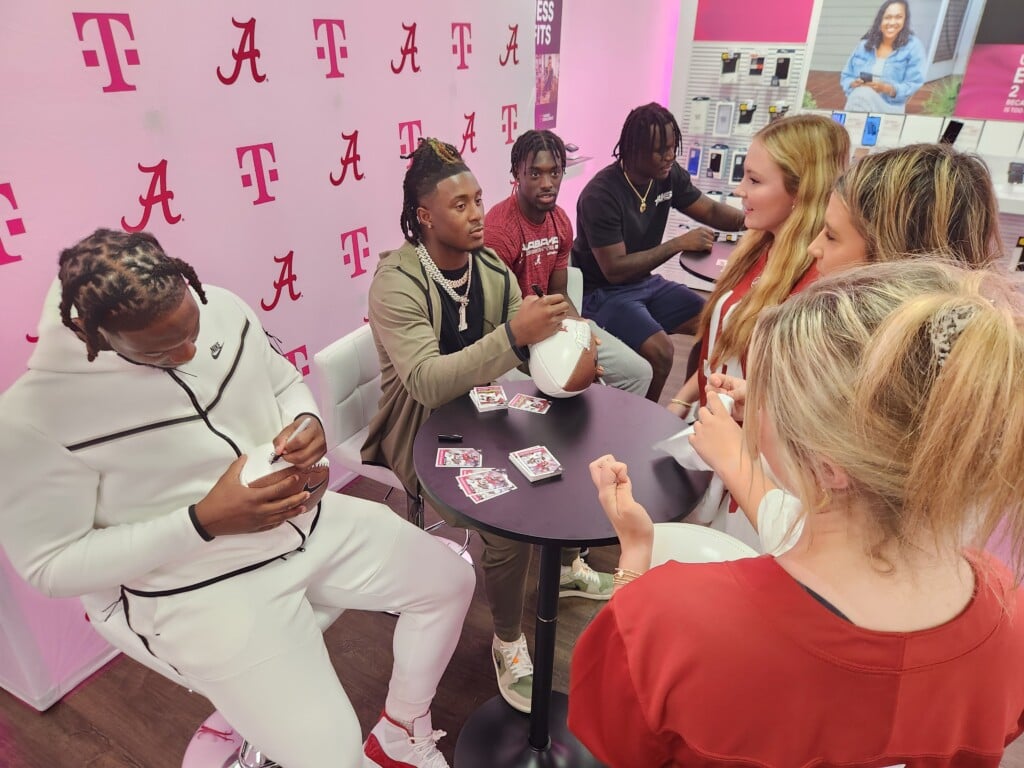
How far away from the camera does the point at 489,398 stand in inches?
72.9

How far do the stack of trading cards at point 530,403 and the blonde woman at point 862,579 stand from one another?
1032mm

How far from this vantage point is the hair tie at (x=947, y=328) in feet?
2.02

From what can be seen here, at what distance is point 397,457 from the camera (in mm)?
2014

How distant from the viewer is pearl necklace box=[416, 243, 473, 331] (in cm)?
197

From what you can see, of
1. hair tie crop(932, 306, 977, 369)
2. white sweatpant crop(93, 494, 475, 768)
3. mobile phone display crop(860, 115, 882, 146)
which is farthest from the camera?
mobile phone display crop(860, 115, 882, 146)

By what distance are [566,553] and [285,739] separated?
4.29 feet

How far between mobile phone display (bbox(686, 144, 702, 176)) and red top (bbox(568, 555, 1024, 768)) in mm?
5170

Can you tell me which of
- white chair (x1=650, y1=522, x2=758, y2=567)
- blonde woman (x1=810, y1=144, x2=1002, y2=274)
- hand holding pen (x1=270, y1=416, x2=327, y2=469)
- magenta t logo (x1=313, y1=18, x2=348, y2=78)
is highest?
magenta t logo (x1=313, y1=18, x2=348, y2=78)

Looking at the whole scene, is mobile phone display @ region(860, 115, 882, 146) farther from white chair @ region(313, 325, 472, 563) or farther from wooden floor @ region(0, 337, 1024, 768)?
white chair @ region(313, 325, 472, 563)

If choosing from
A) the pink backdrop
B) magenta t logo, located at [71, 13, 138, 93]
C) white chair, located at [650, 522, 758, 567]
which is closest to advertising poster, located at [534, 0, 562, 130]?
the pink backdrop

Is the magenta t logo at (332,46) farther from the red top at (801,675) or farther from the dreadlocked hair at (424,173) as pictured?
the red top at (801,675)

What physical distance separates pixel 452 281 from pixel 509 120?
2.05 meters

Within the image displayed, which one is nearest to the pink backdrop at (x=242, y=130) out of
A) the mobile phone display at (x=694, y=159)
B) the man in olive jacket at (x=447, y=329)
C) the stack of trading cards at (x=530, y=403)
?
the man in olive jacket at (x=447, y=329)

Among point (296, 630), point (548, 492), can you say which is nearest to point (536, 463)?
point (548, 492)
